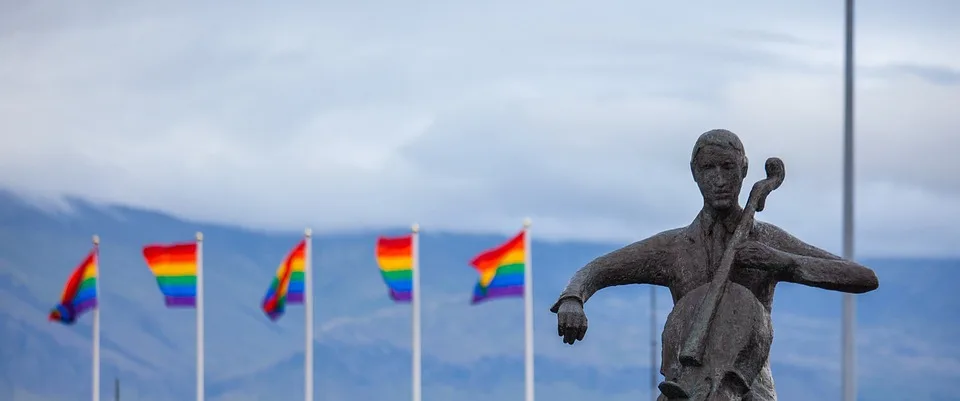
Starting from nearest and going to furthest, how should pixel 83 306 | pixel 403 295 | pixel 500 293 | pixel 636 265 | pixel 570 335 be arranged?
pixel 570 335
pixel 636 265
pixel 500 293
pixel 403 295
pixel 83 306

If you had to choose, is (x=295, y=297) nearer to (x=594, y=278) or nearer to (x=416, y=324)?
(x=416, y=324)

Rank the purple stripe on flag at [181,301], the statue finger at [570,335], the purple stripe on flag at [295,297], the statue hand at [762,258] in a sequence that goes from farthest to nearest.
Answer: the purple stripe on flag at [181,301] → the purple stripe on flag at [295,297] → the statue hand at [762,258] → the statue finger at [570,335]

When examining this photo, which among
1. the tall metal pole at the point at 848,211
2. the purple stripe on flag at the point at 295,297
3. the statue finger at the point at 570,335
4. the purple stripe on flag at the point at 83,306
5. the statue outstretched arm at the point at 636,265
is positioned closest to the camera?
the statue finger at the point at 570,335

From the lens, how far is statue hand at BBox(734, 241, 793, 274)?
12.0 meters

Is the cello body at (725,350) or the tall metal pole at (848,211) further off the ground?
the tall metal pole at (848,211)

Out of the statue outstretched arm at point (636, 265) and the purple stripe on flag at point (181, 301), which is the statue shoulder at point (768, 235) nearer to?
the statue outstretched arm at point (636, 265)

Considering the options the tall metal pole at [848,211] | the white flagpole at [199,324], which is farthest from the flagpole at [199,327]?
the tall metal pole at [848,211]

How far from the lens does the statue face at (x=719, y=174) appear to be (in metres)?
12.0

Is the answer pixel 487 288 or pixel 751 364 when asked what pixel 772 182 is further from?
pixel 487 288

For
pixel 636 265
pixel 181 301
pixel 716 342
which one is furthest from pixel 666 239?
pixel 181 301

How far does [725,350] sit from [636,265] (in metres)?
1.02

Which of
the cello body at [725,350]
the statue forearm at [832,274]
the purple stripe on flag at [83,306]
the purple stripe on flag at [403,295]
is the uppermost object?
the purple stripe on flag at [83,306]

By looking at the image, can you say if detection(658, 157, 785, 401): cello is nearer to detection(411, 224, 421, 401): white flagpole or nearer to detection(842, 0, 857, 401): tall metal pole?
detection(842, 0, 857, 401): tall metal pole

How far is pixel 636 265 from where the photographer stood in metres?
12.5
